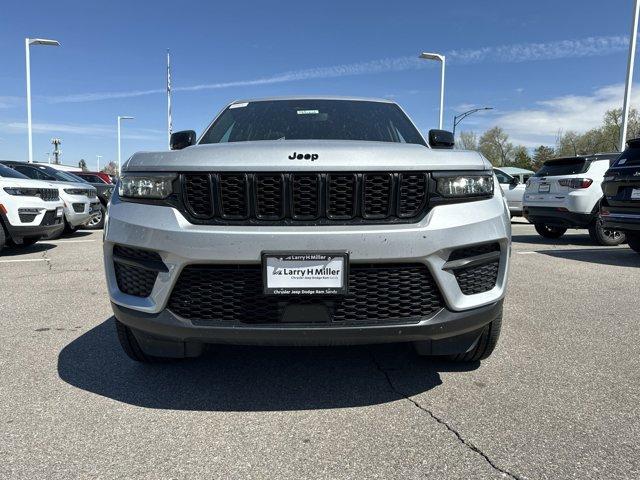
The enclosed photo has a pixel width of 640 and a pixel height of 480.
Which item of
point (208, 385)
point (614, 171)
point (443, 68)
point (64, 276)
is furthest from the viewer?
point (443, 68)

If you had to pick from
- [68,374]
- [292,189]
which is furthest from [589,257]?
[68,374]

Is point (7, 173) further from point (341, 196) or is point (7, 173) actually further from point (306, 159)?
point (341, 196)

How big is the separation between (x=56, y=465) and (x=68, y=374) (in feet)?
3.36

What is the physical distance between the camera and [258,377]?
2.83 meters

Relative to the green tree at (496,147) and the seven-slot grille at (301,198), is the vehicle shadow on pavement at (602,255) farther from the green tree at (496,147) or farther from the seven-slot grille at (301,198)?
the green tree at (496,147)

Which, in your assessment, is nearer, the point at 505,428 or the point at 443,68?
the point at 505,428

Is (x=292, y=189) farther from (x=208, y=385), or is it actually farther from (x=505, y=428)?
(x=505, y=428)

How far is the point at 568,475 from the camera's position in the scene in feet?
6.22

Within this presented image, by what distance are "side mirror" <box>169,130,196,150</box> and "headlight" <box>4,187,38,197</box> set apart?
5.42 m

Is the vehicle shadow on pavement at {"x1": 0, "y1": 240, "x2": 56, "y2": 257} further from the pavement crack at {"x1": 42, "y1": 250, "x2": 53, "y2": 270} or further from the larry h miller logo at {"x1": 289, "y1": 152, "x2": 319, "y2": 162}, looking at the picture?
the larry h miller logo at {"x1": 289, "y1": 152, "x2": 319, "y2": 162}

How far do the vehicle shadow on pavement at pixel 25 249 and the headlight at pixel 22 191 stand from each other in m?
1.05

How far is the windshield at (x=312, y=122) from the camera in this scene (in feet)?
11.5

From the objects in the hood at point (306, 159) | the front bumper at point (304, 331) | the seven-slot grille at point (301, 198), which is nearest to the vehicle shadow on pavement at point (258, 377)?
the front bumper at point (304, 331)

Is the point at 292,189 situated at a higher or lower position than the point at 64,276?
higher
